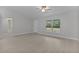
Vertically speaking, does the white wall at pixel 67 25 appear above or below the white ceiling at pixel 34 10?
below

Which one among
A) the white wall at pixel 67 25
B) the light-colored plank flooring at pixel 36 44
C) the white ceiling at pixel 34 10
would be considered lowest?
the light-colored plank flooring at pixel 36 44

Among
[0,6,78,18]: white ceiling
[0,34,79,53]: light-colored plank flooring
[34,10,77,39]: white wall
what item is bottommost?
[0,34,79,53]: light-colored plank flooring

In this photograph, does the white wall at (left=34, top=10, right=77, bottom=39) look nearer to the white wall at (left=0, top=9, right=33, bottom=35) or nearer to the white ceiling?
the white ceiling

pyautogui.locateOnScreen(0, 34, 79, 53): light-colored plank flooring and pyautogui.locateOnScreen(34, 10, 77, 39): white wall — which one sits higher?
pyautogui.locateOnScreen(34, 10, 77, 39): white wall

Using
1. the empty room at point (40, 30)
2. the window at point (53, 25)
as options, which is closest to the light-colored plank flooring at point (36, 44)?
the empty room at point (40, 30)

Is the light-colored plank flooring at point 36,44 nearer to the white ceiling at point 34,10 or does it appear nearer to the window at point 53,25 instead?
the window at point 53,25

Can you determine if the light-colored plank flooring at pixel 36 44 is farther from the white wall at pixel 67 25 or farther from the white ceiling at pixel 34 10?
the white ceiling at pixel 34 10

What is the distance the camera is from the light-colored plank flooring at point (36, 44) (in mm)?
2371

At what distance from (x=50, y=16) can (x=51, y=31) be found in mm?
277

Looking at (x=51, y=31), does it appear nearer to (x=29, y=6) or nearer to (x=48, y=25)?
(x=48, y=25)

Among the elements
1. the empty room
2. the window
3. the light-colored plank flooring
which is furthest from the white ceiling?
the light-colored plank flooring

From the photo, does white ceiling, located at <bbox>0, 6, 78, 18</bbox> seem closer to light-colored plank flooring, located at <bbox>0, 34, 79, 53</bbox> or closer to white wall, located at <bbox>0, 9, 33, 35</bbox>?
white wall, located at <bbox>0, 9, 33, 35</bbox>

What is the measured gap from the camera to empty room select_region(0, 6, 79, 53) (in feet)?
7.78
